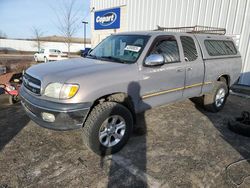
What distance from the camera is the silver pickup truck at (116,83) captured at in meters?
3.01

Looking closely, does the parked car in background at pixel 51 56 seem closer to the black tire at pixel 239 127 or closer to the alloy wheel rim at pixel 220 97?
the alloy wheel rim at pixel 220 97

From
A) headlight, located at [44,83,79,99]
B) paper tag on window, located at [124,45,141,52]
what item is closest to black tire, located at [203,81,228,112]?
A: paper tag on window, located at [124,45,141,52]

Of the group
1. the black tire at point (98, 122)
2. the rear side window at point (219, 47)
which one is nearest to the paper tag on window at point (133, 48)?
the black tire at point (98, 122)

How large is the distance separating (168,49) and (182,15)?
21.6ft

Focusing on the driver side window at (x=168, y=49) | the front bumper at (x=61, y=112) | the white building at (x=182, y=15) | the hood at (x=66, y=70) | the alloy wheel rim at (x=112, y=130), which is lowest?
the alloy wheel rim at (x=112, y=130)

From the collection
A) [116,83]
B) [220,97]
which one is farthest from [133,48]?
[220,97]

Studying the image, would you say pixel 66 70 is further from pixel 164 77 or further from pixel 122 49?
pixel 164 77

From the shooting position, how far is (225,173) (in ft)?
10.1

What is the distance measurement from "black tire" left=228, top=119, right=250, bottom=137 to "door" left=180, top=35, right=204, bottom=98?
1015 millimetres

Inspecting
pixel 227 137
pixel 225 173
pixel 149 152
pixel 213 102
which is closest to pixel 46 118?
pixel 149 152

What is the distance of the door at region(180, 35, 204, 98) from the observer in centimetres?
449

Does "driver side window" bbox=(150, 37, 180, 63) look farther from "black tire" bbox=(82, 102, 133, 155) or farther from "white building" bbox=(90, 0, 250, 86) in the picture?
"white building" bbox=(90, 0, 250, 86)

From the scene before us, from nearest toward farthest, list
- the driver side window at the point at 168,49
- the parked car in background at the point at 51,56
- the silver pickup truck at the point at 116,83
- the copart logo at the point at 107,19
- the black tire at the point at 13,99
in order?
the silver pickup truck at the point at 116,83 → the driver side window at the point at 168,49 → the black tire at the point at 13,99 → the copart logo at the point at 107,19 → the parked car in background at the point at 51,56

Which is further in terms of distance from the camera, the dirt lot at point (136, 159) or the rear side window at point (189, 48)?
the rear side window at point (189, 48)
